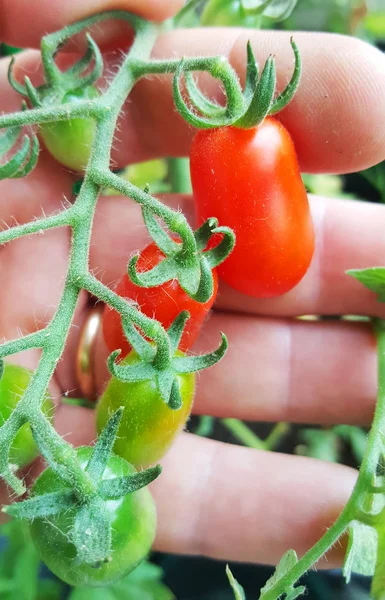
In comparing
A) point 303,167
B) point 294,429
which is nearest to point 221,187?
point 303,167

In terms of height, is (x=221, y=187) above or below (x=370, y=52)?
below

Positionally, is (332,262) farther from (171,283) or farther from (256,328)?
(171,283)

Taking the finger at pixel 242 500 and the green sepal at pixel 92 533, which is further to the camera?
the finger at pixel 242 500

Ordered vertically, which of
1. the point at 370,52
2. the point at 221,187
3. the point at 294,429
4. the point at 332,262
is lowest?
the point at 294,429

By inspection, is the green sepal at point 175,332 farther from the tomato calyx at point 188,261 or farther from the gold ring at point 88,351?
the gold ring at point 88,351

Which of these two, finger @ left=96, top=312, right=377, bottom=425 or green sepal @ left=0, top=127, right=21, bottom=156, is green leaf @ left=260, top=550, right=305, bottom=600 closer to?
finger @ left=96, top=312, right=377, bottom=425

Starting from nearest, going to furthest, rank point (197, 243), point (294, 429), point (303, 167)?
point (197, 243)
point (303, 167)
point (294, 429)

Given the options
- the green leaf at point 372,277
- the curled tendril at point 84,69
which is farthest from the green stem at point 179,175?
the green leaf at point 372,277
